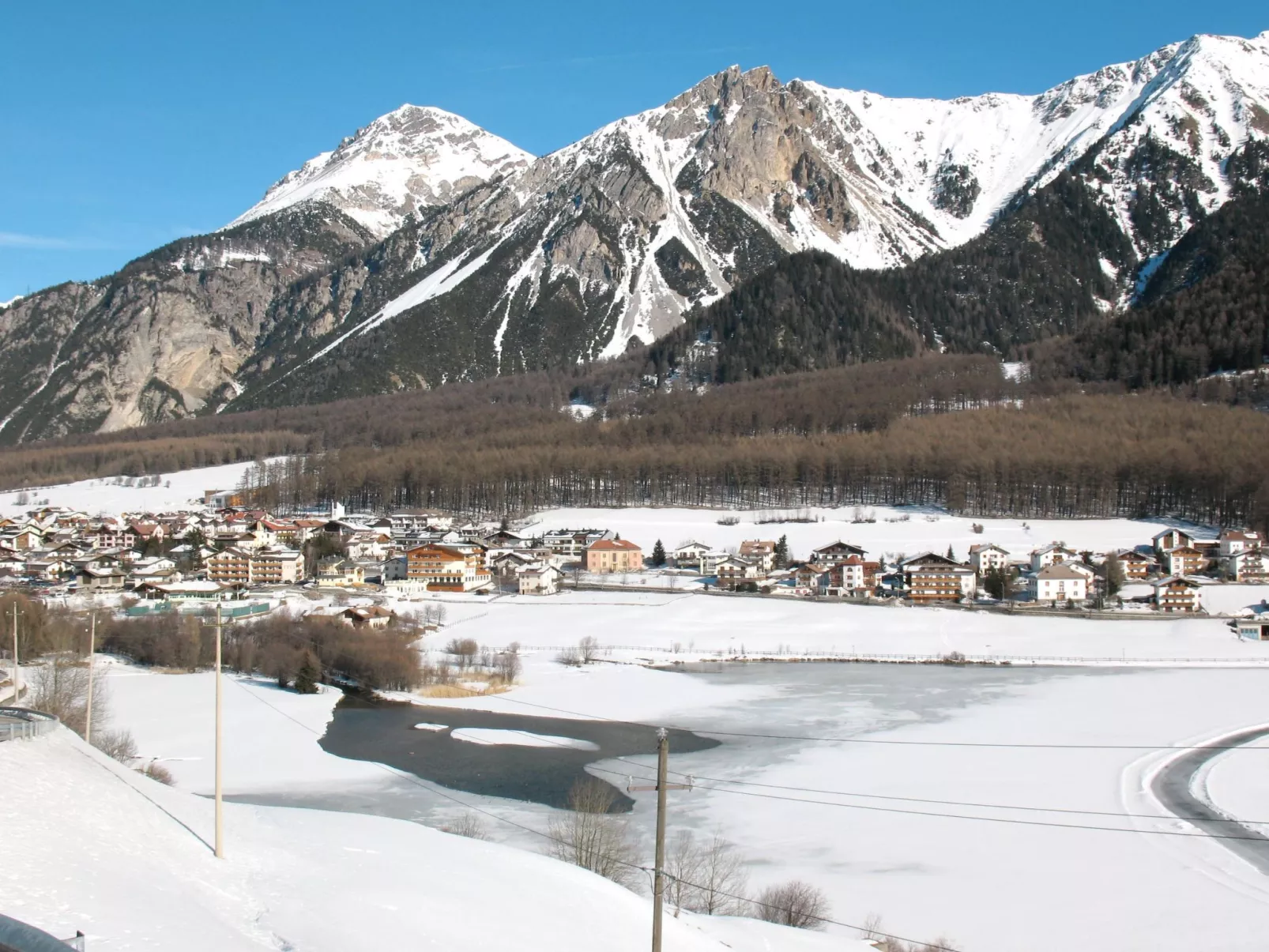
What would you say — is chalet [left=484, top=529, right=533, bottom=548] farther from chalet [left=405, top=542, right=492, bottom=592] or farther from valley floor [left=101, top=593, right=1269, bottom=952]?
valley floor [left=101, top=593, right=1269, bottom=952]

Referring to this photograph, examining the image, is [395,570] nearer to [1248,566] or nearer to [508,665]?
[508,665]

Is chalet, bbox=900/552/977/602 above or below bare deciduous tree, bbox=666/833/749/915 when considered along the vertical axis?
above

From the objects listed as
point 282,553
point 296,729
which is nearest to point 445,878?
point 296,729

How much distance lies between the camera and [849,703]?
31.5m

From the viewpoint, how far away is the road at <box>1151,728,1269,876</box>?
18.0 m

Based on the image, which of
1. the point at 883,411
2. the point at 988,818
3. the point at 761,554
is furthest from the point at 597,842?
the point at 883,411

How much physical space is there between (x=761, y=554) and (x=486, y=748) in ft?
123

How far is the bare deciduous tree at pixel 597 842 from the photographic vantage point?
16000mm

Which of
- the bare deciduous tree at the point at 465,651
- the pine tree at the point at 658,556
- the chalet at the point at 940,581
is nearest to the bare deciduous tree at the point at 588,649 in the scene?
the bare deciduous tree at the point at 465,651

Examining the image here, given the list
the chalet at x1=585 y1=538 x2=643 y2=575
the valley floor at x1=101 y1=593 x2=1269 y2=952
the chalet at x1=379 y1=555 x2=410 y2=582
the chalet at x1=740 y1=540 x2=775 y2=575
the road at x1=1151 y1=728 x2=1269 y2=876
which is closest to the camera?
the valley floor at x1=101 y1=593 x2=1269 y2=952

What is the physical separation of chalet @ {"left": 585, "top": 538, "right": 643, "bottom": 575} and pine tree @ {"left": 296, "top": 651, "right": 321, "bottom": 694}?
29.7 m

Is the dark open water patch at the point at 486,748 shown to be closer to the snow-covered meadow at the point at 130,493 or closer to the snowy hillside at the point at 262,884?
the snowy hillside at the point at 262,884

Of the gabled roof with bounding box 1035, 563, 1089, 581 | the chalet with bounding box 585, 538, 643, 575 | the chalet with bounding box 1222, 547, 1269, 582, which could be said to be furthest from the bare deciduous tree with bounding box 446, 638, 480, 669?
the chalet with bounding box 1222, 547, 1269, 582

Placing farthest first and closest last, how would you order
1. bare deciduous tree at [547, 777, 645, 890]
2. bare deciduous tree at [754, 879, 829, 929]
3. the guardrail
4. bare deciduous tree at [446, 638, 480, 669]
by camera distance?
1. bare deciduous tree at [446, 638, 480, 669]
2. bare deciduous tree at [547, 777, 645, 890]
3. bare deciduous tree at [754, 879, 829, 929]
4. the guardrail
